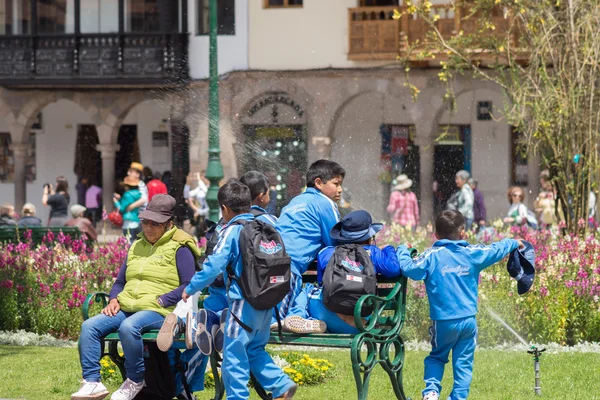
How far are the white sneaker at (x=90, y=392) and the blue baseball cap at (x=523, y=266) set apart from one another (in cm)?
273

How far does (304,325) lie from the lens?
24.2 feet

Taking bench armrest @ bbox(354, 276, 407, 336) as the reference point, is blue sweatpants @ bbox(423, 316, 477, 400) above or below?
below

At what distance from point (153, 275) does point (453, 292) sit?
194cm

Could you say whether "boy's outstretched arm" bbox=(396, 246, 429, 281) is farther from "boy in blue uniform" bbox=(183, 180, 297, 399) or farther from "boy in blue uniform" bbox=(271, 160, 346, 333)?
"boy in blue uniform" bbox=(183, 180, 297, 399)

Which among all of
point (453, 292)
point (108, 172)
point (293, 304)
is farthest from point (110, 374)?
point (108, 172)

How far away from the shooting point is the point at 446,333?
752 centimetres

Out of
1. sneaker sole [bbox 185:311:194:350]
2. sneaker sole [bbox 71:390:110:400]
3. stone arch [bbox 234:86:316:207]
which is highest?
stone arch [bbox 234:86:316:207]

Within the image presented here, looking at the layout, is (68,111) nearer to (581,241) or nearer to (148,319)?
(581,241)

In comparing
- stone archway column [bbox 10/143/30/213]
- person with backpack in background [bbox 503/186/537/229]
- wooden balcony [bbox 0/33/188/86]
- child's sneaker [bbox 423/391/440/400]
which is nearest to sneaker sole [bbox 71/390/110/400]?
child's sneaker [bbox 423/391/440/400]

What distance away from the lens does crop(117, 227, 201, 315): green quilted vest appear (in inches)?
307

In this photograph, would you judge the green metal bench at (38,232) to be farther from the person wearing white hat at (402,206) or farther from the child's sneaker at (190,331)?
the person wearing white hat at (402,206)

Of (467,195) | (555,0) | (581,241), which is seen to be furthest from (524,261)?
(467,195)

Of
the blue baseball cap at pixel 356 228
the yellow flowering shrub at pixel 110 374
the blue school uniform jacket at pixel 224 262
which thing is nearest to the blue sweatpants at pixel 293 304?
the blue baseball cap at pixel 356 228

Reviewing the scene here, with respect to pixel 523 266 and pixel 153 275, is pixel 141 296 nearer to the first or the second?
pixel 153 275
